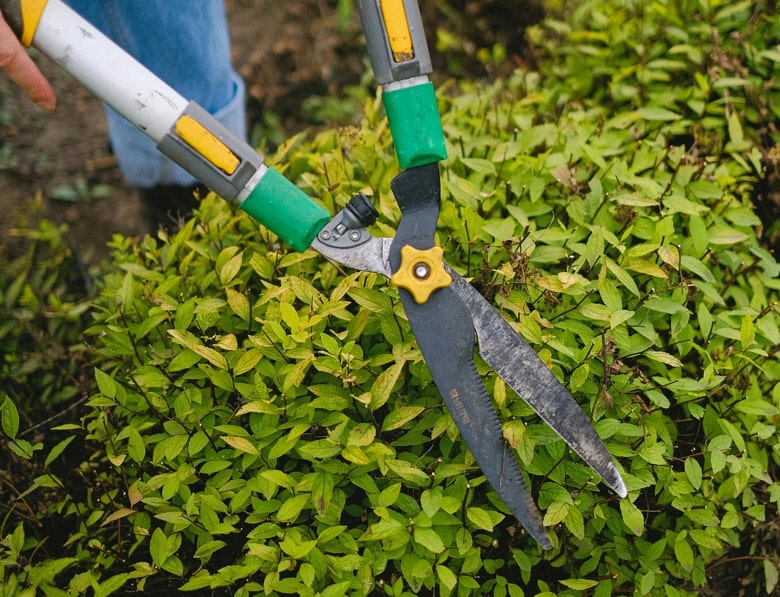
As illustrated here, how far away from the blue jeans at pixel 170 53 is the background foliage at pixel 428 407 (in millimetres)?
548

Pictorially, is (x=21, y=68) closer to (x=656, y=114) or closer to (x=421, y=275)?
(x=421, y=275)

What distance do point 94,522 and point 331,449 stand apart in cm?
76

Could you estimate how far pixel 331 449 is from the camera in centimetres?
162

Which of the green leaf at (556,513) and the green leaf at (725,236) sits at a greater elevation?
the green leaf at (725,236)

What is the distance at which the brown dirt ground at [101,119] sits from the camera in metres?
3.16

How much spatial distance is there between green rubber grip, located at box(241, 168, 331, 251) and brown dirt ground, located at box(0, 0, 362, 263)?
1581 millimetres

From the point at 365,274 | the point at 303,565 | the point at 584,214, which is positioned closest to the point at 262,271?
the point at 365,274

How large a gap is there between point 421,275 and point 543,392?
40 centimetres

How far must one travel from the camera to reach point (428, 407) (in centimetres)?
171

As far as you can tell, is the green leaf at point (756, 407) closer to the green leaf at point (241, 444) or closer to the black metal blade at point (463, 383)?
the black metal blade at point (463, 383)

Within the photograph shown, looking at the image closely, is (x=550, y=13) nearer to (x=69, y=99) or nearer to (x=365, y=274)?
(x=365, y=274)

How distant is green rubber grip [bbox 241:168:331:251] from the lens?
5.16 ft

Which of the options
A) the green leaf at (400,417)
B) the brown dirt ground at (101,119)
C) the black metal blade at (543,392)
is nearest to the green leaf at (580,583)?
the black metal blade at (543,392)

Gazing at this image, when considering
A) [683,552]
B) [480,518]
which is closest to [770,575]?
[683,552]
